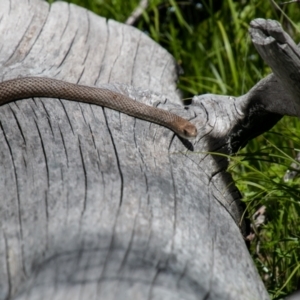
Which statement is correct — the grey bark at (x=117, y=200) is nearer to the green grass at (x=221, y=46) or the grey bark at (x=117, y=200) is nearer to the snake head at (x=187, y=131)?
the snake head at (x=187, y=131)

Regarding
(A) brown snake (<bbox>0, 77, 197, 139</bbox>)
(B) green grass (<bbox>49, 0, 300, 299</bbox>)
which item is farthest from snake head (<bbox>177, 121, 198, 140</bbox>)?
(B) green grass (<bbox>49, 0, 300, 299</bbox>)

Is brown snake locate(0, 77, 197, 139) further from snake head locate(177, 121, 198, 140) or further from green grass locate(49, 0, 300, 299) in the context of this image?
green grass locate(49, 0, 300, 299)

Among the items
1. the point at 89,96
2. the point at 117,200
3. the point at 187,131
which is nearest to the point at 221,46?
the point at 89,96

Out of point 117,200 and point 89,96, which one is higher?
point 117,200

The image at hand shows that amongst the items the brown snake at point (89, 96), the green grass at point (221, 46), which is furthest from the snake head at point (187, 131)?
the green grass at point (221, 46)

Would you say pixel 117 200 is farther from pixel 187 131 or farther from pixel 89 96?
pixel 89 96

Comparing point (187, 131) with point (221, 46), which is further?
point (221, 46)

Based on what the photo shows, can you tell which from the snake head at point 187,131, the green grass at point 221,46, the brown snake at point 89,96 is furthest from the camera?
the green grass at point 221,46

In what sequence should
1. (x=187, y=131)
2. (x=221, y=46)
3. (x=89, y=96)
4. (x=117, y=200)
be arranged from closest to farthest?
(x=117, y=200) < (x=187, y=131) < (x=89, y=96) < (x=221, y=46)
